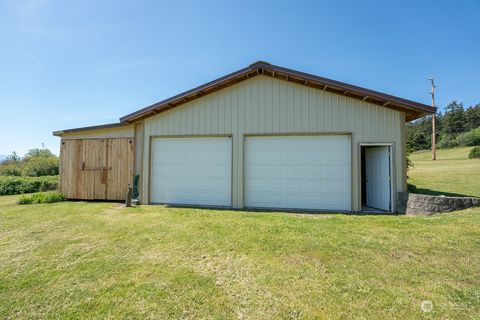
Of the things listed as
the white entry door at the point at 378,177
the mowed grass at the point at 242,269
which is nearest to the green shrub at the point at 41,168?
the mowed grass at the point at 242,269

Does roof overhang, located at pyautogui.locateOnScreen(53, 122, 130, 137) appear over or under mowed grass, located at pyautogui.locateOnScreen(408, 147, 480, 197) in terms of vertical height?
over

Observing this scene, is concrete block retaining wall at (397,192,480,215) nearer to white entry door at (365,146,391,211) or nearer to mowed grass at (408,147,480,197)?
white entry door at (365,146,391,211)

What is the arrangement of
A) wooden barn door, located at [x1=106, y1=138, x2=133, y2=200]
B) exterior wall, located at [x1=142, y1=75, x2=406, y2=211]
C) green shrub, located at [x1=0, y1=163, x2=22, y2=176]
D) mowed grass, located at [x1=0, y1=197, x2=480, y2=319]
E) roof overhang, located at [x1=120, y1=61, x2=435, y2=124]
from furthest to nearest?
green shrub, located at [x1=0, y1=163, x2=22, y2=176] → wooden barn door, located at [x1=106, y1=138, x2=133, y2=200] → exterior wall, located at [x1=142, y1=75, x2=406, y2=211] → roof overhang, located at [x1=120, y1=61, x2=435, y2=124] → mowed grass, located at [x1=0, y1=197, x2=480, y2=319]

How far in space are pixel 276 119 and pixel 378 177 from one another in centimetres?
423

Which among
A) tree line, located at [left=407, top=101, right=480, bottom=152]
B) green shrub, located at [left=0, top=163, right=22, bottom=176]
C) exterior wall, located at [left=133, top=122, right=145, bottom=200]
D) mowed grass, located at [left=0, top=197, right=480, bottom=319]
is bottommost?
mowed grass, located at [left=0, top=197, right=480, bottom=319]

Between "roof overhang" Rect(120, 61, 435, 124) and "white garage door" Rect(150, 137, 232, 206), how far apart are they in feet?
4.34

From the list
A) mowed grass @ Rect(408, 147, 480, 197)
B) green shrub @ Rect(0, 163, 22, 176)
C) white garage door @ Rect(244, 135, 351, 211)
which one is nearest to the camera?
white garage door @ Rect(244, 135, 351, 211)

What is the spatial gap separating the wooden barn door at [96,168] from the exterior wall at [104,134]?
0.59 ft

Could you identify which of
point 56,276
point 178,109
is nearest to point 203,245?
point 56,276

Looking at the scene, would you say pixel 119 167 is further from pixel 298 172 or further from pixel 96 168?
pixel 298 172

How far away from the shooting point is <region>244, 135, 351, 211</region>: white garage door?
25.8ft

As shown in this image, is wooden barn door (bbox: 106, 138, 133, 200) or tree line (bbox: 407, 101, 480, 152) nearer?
wooden barn door (bbox: 106, 138, 133, 200)

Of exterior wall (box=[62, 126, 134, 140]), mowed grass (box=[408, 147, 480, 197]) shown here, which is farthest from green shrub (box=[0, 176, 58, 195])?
mowed grass (box=[408, 147, 480, 197])

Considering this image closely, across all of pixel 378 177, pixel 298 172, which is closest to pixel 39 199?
pixel 298 172
